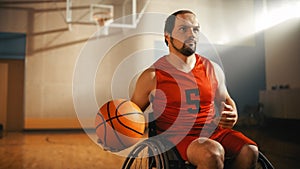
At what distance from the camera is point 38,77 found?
5.64m

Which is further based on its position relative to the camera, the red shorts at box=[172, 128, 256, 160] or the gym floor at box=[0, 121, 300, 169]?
the gym floor at box=[0, 121, 300, 169]

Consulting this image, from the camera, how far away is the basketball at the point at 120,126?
1157 millimetres

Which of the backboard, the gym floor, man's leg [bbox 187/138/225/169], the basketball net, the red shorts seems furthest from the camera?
the backboard

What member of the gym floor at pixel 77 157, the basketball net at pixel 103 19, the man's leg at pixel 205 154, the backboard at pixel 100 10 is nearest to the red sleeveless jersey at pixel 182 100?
the man's leg at pixel 205 154

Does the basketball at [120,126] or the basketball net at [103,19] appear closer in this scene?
the basketball at [120,126]

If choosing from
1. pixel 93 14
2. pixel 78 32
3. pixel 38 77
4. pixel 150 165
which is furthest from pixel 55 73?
pixel 150 165

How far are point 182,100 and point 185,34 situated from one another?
0.29 m

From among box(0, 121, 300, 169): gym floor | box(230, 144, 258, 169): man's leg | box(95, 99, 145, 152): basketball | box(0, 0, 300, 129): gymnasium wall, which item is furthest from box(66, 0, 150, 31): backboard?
box(230, 144, 258, 169): man's leg

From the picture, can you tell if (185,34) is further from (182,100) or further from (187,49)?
(182,100)

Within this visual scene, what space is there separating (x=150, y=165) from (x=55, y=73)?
479 centimetres

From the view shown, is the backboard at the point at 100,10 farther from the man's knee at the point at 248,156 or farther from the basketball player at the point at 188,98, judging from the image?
the man's knee at the point at 248,156

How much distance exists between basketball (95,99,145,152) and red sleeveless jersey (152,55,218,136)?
100mm

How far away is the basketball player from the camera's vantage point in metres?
1.14

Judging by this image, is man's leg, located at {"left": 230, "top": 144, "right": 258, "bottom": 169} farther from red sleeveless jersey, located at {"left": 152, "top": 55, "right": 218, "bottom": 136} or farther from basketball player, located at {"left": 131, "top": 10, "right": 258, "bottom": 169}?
red sleeveless jersey, located at {"left": 152, "top": 55, "right": 218, "bottom": 136}
